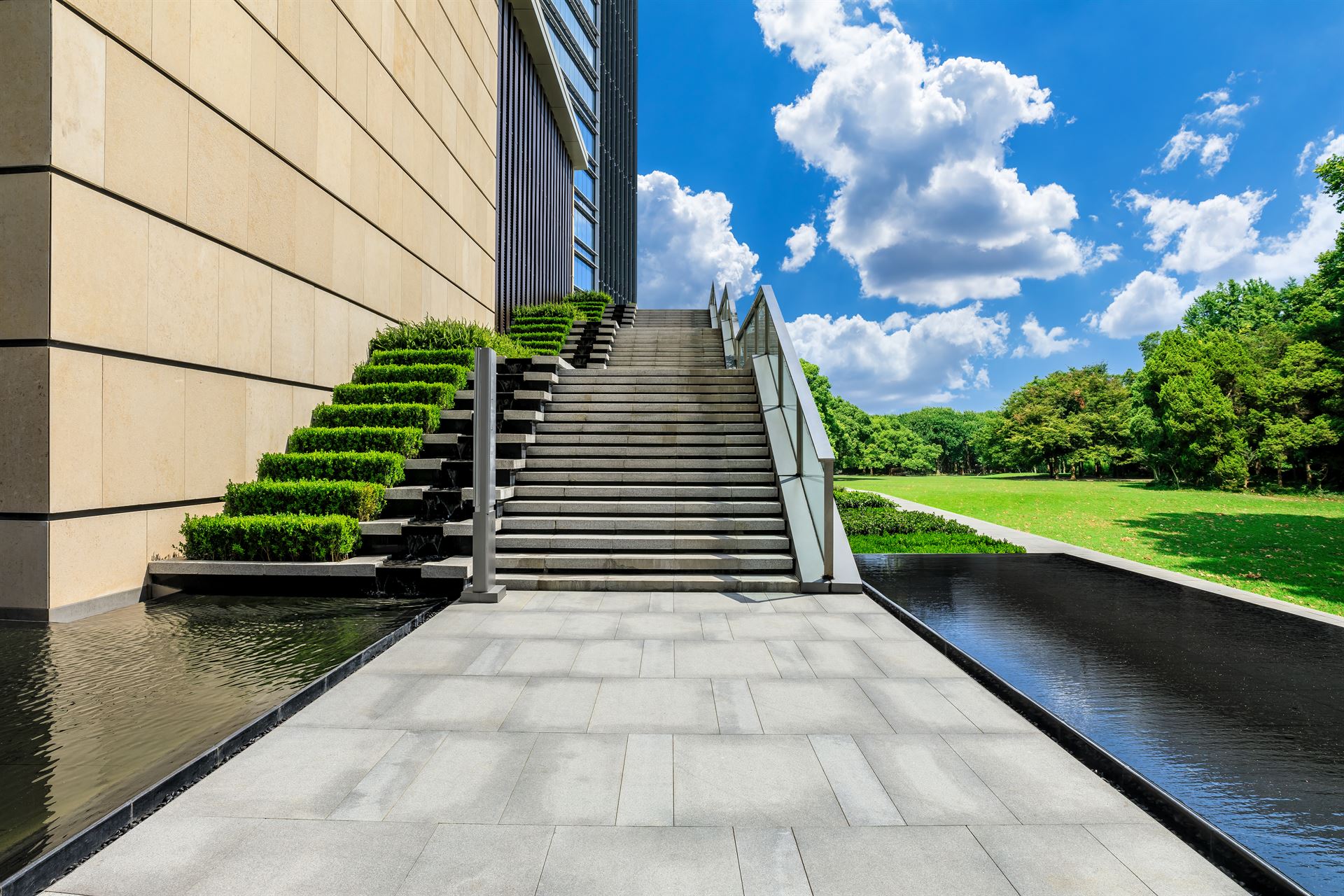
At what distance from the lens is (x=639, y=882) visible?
93.5 inches

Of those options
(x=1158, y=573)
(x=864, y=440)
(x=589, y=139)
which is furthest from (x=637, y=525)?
(x=864, y=440)

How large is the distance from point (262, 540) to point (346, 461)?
5.50 ft

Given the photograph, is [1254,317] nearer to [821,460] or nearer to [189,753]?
[821,460]

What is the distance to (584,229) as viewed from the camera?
37938mm

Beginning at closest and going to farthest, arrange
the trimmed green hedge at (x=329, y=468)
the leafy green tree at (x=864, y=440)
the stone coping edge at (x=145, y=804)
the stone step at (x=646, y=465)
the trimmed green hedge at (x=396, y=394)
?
the stone coping edge at (x=145, y=804) → the trimmed green hedge at (x=329, y=468) → the stone step at (x=646, y=465) → the trimmed green hedge at (x=396, y=394) → the leafy green tree at (x=864, y=440)

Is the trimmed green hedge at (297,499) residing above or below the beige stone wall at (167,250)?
below

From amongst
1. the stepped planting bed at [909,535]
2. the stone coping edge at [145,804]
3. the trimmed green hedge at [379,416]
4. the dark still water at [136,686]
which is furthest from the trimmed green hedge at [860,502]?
the stone coping edge at [145,804]

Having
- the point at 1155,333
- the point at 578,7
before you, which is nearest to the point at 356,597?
the point at 578,7

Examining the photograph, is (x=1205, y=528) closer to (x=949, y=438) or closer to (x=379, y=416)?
(x=379, y=416)

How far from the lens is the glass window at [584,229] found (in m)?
36.4

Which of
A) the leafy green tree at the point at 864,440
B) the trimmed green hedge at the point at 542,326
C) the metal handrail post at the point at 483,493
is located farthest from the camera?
the leafy green tree at the point at 864,440

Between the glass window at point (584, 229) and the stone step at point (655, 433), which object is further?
the glass window at point (584, 229)

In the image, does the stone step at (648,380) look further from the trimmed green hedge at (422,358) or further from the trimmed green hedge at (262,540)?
the trimmed green hedge at (262,540)

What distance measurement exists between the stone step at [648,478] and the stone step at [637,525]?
3.33 feet
